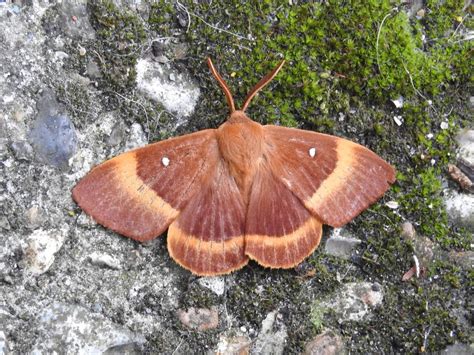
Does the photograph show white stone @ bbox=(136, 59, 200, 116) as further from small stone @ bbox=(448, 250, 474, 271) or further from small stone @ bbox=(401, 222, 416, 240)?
small stone @ bbox=(448, 250, 474, 271)

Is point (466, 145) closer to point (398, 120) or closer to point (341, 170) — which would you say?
point (398, 120)

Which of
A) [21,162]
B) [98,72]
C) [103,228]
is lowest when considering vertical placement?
[103,228]

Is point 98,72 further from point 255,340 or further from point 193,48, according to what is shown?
point 255,340

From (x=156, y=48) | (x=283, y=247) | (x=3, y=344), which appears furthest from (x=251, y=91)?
(x=3, y=344)

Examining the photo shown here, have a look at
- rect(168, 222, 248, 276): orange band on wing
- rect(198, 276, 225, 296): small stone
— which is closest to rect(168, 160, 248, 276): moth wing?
rect(168, 222, 248, 276): orange band on wing

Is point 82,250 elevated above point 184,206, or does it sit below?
below

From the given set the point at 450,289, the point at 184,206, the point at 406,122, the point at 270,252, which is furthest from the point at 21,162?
the point at 450,289

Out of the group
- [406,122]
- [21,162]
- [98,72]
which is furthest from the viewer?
[406,122]

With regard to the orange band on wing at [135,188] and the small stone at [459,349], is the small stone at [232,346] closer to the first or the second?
the orange band on wing at [135,188]
